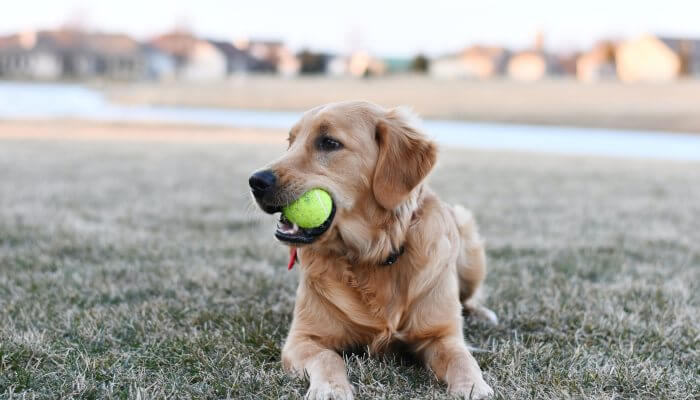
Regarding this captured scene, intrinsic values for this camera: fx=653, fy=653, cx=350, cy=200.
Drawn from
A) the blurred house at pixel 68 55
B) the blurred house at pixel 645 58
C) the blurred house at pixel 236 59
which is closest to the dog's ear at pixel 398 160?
the blurred house at pixel 645 58

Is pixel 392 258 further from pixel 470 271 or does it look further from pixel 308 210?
pixel 470 271

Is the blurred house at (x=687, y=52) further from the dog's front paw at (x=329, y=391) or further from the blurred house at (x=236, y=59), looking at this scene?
the dog's front paw at (x=329, y=391)

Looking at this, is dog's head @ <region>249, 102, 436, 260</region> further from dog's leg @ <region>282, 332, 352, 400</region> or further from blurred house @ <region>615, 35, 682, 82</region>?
blurred house @ <region>615, 35, 682, 82</region>

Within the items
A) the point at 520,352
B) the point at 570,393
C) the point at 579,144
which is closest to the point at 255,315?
the point at 520,352

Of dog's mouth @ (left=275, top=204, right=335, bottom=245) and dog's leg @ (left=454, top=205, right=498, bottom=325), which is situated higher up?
dog's mouth @ (left=275, top=204, right=335, bottom=245)

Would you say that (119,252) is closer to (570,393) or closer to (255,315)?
(255,315)

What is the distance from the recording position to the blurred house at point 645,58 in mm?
56938

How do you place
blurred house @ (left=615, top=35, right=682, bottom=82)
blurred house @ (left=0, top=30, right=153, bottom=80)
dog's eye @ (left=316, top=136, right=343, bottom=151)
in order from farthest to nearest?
blurred house @ (left=0, top=30, right=153, bottom=80) → blurred house @ (left=615, top=35, right=682, bottom=82) → dog's eye @ (left=316, top=136, right=343, bottom=151)

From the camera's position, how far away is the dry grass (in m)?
27.2

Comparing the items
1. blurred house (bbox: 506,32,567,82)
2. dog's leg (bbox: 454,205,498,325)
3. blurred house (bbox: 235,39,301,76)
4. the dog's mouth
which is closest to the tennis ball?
the dog's mouth

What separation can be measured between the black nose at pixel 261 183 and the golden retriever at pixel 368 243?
3 cm

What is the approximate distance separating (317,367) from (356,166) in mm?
917

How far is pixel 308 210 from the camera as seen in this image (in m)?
2.81

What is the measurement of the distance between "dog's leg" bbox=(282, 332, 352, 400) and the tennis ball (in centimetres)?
52
